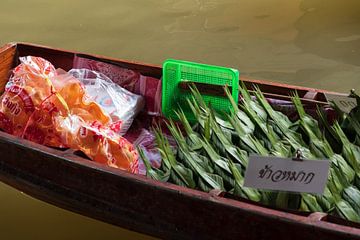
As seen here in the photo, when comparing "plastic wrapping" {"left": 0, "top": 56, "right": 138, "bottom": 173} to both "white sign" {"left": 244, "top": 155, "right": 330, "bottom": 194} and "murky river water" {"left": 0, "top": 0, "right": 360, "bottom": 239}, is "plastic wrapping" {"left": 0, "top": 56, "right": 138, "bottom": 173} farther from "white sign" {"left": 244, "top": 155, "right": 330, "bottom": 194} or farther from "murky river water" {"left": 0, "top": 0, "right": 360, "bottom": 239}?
"murky river water" {"left": 0, "top": 0, "right": 360, "bottom": 239}

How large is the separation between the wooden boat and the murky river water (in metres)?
1.37

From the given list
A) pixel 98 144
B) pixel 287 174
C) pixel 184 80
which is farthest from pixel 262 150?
pixel 184 80

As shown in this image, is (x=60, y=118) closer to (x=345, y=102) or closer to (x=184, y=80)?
(x=184, y=80)

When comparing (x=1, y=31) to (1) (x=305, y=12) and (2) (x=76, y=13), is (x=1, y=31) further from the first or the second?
(1) (x=305, y=12)

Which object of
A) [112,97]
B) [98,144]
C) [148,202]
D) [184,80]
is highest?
[184,80]

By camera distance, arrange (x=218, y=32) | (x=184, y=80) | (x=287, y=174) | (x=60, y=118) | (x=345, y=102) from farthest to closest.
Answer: (x=218, y=32) < (x=184, y=80) < (x=60, y=118) < (x=345, y=102) < (x=287, y=174)

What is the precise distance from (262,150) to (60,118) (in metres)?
0.76

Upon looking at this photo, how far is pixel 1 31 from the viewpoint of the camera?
4.30m

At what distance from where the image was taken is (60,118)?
6.88ft

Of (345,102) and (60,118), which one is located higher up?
(345,102)

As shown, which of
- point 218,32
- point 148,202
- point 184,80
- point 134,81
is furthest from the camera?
point 218,32

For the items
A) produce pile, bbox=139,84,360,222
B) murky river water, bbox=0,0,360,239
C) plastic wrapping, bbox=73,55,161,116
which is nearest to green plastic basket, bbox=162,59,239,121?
plastic wrapping, bbox=73,55,161,116

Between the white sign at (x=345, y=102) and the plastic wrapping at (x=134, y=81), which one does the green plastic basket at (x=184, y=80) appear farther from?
the white sign at (x=345, y=102)

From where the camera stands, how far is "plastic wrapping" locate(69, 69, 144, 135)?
243 centimetres
